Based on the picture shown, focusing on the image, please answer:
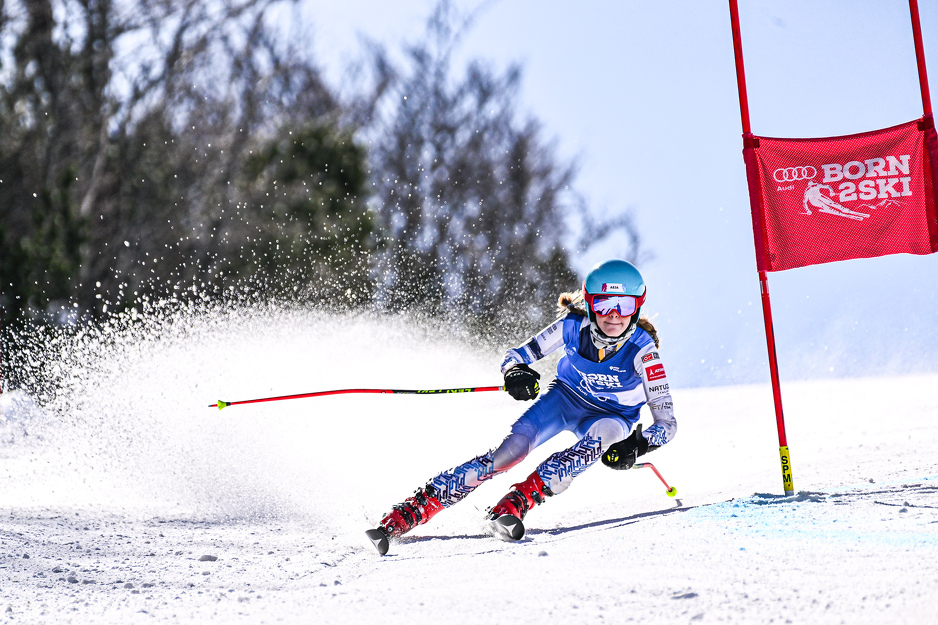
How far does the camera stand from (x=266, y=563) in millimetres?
3617

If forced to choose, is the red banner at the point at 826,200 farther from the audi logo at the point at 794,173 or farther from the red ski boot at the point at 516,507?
the red ski boot at the point at 516,507

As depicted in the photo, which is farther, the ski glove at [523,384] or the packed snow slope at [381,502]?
the ski glove at [523,384]

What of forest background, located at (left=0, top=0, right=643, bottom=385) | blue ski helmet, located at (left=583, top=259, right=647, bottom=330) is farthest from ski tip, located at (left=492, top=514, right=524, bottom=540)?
forest background, located at (left=0, top=0, right=643, bottom=385)

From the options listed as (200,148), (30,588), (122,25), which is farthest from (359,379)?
(200,148)

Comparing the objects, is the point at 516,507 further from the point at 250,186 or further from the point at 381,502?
the point at 250,186

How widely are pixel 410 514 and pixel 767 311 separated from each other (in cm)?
210

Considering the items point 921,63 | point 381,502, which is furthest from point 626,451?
point 921,63

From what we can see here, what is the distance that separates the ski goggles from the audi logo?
43.5 inches

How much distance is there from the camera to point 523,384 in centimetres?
414

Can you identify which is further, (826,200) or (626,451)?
(826,200)

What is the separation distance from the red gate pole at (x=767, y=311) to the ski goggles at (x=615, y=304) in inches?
28.2

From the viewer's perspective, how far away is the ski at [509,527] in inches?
148

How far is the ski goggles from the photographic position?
4211mm

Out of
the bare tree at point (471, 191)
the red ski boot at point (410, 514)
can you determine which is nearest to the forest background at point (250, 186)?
the bare tree at point (471, 191)
